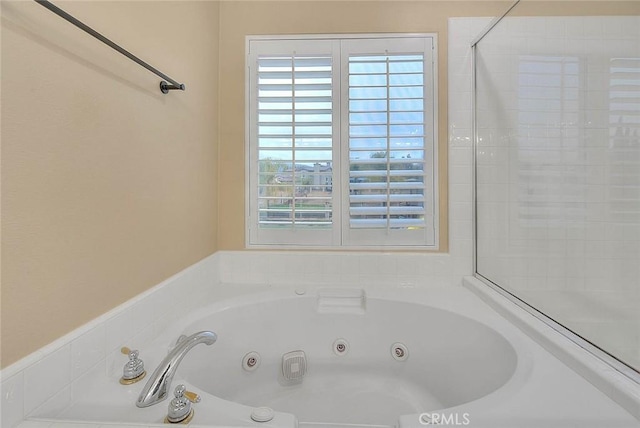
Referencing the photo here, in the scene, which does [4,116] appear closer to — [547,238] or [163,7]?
[163,7]

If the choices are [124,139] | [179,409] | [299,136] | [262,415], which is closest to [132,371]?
[179,409]

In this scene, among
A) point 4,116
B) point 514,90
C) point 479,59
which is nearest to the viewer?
point 4,116

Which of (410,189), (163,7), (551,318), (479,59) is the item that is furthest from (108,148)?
(479,59)

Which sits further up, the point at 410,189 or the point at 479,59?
the point at 479,59

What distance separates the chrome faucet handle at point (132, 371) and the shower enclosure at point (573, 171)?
1.43m

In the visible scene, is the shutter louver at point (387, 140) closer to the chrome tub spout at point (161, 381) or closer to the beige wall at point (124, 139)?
the beige wall at point (124, 139)

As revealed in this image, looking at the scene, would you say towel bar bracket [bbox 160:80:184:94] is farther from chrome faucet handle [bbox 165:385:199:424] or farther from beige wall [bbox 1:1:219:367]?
chrome faucet handle [bbox 165:385:199:424]

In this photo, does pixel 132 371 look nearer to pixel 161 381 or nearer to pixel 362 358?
pixel 161 381

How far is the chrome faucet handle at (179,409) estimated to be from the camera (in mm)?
657

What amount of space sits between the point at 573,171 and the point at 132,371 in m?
1.84

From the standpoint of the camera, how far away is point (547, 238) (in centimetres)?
137

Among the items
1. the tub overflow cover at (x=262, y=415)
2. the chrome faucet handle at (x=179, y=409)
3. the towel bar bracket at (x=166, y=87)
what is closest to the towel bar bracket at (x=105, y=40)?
the towel bar bracket at (x=166, y=87)

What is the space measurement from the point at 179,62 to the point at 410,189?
136 cm

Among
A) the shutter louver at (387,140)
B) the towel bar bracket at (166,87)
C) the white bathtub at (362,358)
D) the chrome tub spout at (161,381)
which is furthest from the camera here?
the shutter louver at (387,140)
